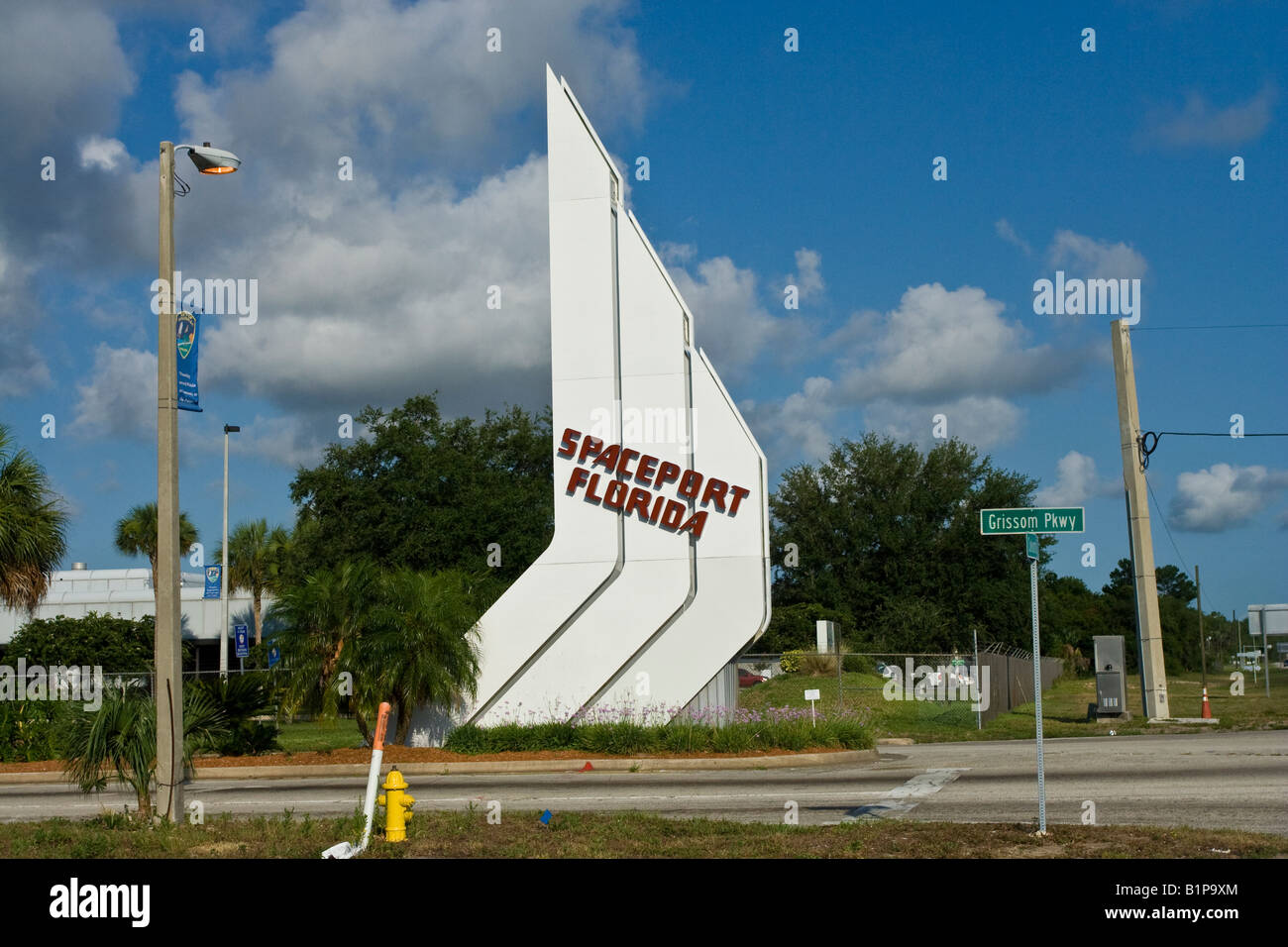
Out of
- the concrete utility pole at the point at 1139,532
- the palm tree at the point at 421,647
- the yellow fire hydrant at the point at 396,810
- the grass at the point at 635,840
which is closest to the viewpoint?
the grass at the point at 635,840

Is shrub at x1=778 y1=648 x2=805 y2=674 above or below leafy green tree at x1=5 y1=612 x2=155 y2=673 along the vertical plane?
below

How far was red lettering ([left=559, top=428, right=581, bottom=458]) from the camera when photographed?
2211cm

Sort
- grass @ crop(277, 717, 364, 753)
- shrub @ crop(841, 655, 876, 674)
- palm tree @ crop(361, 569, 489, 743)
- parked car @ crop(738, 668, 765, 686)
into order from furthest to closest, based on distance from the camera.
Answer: shrub @ crop(841, 655, 876, 674) → parked car @ crop(738, 668, 765, 686) → grass @ crop(277, 717, 364, 753) → palm tree @ crop(361, 569, 489, 743)

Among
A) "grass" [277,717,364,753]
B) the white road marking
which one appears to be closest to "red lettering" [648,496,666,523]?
the white road marking

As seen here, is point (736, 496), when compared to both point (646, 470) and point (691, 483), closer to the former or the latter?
point (691, 483)

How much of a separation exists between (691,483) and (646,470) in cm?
85

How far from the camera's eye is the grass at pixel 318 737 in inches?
1008

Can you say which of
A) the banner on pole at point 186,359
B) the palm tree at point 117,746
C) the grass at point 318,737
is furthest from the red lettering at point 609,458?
the palm tree at point 117,746

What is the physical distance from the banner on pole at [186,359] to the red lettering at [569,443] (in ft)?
32.2

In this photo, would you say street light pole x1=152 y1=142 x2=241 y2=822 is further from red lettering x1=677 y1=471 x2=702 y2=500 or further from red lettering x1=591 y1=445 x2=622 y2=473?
red lettering x1=677 y1=471 x2=702 y2=500

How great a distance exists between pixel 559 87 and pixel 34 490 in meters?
13.2

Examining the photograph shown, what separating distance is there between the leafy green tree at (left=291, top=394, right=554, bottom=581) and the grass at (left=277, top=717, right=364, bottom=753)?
12.7 metres

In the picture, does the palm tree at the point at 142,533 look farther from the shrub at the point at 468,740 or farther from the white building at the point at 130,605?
the shrub at the point at 468,740
